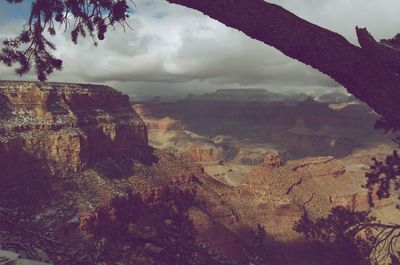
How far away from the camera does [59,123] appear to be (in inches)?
1711

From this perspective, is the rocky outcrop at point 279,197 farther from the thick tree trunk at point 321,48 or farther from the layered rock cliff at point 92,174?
the thick tree trunk at point 321,48

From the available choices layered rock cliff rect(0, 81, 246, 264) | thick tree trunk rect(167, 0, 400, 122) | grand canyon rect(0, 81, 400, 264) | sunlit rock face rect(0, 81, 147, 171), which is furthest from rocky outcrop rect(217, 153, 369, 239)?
thick tree trunk rect(167, 0, 400, 122)

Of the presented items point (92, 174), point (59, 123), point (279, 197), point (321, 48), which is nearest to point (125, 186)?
point (92, 174)

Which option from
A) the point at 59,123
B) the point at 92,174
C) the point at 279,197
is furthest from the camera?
the point at 279,197

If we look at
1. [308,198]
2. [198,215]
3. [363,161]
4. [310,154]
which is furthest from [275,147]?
[198,215]

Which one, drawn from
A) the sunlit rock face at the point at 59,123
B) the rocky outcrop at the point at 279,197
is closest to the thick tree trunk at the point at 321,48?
the sunlit rock face at the point at 59,123

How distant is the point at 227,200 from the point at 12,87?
29814mm

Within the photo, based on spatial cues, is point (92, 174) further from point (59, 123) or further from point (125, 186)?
point (59, 123)

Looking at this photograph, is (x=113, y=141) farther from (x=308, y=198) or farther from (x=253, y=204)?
(x=308, y=198)

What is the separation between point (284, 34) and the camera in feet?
23.6

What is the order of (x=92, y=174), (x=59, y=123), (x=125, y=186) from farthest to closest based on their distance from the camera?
(x=125, y=186)
(x=92, y=174)
(x=59, y=123)

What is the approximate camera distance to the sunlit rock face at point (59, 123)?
40.4 meters

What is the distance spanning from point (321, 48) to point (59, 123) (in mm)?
40567

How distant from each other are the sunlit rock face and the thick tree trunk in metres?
35.5
